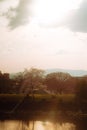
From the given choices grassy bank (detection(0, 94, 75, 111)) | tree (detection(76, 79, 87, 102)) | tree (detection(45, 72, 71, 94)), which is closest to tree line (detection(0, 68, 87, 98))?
tree (detection(45, 72, 71, 94))

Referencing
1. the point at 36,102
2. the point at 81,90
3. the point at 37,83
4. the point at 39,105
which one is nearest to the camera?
the point at 81,90

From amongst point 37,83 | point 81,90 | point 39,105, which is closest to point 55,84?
point 37,83

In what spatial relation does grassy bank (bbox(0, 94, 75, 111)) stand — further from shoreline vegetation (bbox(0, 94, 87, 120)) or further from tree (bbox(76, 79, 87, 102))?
tree (bbox(76, 79, 87, 102))

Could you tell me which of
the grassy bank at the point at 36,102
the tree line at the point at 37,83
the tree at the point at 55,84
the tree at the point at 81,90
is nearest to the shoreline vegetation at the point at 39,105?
the grassy bank at the point at 36,102

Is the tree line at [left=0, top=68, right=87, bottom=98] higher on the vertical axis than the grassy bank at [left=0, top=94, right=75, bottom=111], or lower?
higher

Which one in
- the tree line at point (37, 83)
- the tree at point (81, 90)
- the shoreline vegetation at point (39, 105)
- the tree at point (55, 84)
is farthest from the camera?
the tree at point (55, 84)

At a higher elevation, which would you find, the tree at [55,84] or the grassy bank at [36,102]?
the tree at [55,84]

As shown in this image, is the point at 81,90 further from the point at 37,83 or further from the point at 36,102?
the point at 37,83

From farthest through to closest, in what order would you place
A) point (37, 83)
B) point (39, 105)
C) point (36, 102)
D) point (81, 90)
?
point (37, 83), point (36, 102), point (39, 105), point (81, 90)

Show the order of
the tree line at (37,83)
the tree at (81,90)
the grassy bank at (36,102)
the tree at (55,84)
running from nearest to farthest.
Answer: the tree at (81,90) < the grassy bank at (36,102) < the tree line at (37,83) < the tree at (55,84)

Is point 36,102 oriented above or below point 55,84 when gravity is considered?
below

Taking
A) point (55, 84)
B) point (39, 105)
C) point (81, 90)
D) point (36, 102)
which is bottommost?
point (39, 105)

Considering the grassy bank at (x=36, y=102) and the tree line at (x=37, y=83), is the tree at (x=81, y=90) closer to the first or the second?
the grassy bank at (x=36, y=102)

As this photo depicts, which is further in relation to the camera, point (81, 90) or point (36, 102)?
point (36, 102)
